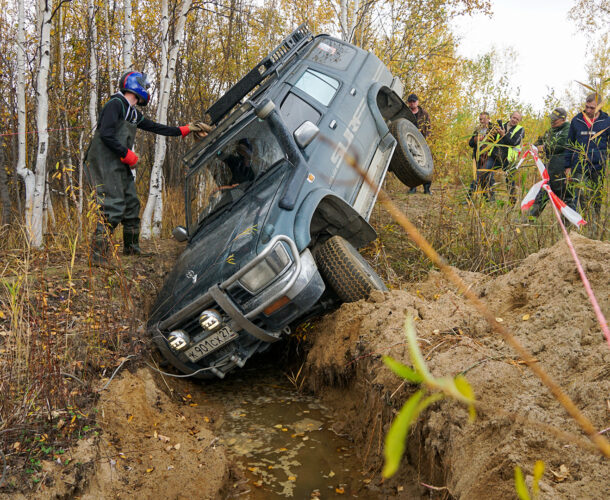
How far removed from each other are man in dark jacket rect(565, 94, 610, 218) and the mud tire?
1926mm

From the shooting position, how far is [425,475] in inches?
110

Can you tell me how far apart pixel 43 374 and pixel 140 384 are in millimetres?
887

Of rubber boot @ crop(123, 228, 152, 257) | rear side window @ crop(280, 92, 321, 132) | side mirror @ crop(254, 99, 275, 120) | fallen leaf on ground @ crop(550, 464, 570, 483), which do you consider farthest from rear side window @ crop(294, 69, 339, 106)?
fallen leaf on ground @ crop(550, 464, 570, 483)

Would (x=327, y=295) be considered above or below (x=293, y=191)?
below

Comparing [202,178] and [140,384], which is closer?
[140,384]

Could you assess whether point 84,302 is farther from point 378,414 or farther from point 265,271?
point 378,414

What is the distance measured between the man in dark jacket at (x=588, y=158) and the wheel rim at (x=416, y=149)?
168cm

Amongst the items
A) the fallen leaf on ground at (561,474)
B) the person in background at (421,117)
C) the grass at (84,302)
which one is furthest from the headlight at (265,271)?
the person in background at (421,117)

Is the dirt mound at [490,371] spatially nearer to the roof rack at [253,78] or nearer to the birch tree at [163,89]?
the roof rack at [253,78]

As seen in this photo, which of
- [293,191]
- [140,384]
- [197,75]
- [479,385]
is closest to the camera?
[479,385]

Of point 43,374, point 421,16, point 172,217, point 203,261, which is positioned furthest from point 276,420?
point 421,16

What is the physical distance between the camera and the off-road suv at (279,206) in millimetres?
3883

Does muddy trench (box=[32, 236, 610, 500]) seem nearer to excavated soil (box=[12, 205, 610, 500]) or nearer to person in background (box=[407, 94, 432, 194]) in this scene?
excavated soil (box=[12, 205, 610, 500])

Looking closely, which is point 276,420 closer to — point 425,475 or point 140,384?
point 140,384
